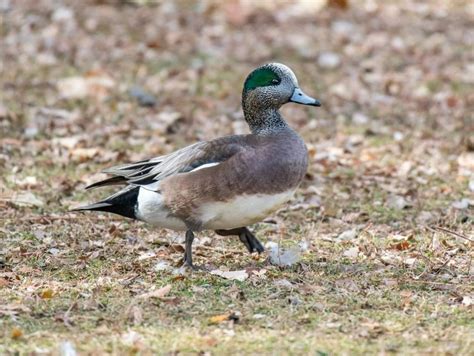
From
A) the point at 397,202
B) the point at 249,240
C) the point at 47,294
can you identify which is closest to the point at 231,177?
the point at 249,240

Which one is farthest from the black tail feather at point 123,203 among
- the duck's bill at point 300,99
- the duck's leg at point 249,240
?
the duck's bill at point 300,99

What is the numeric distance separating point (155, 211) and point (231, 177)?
0.53 m

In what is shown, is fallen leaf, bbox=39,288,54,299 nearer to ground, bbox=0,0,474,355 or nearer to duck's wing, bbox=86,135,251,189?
ground, bbox=0,0,474,355

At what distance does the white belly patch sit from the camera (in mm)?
Result: 5109

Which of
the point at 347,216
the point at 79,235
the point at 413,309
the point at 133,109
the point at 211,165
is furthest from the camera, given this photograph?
the point at 133,109

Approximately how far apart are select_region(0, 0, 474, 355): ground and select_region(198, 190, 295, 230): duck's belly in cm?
27

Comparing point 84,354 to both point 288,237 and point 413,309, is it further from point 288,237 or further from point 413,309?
point 288,237

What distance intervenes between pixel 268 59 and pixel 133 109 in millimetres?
2060

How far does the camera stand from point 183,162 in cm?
510

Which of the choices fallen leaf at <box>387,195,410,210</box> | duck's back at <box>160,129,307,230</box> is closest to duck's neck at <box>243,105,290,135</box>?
duck's back at <box>160,129,307,230</box>

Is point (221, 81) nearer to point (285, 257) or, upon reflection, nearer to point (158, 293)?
Result: point (285, 257)

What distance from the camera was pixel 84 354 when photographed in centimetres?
376

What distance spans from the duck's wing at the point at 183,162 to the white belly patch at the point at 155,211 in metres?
0.08

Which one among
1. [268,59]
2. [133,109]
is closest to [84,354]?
[133,109]
